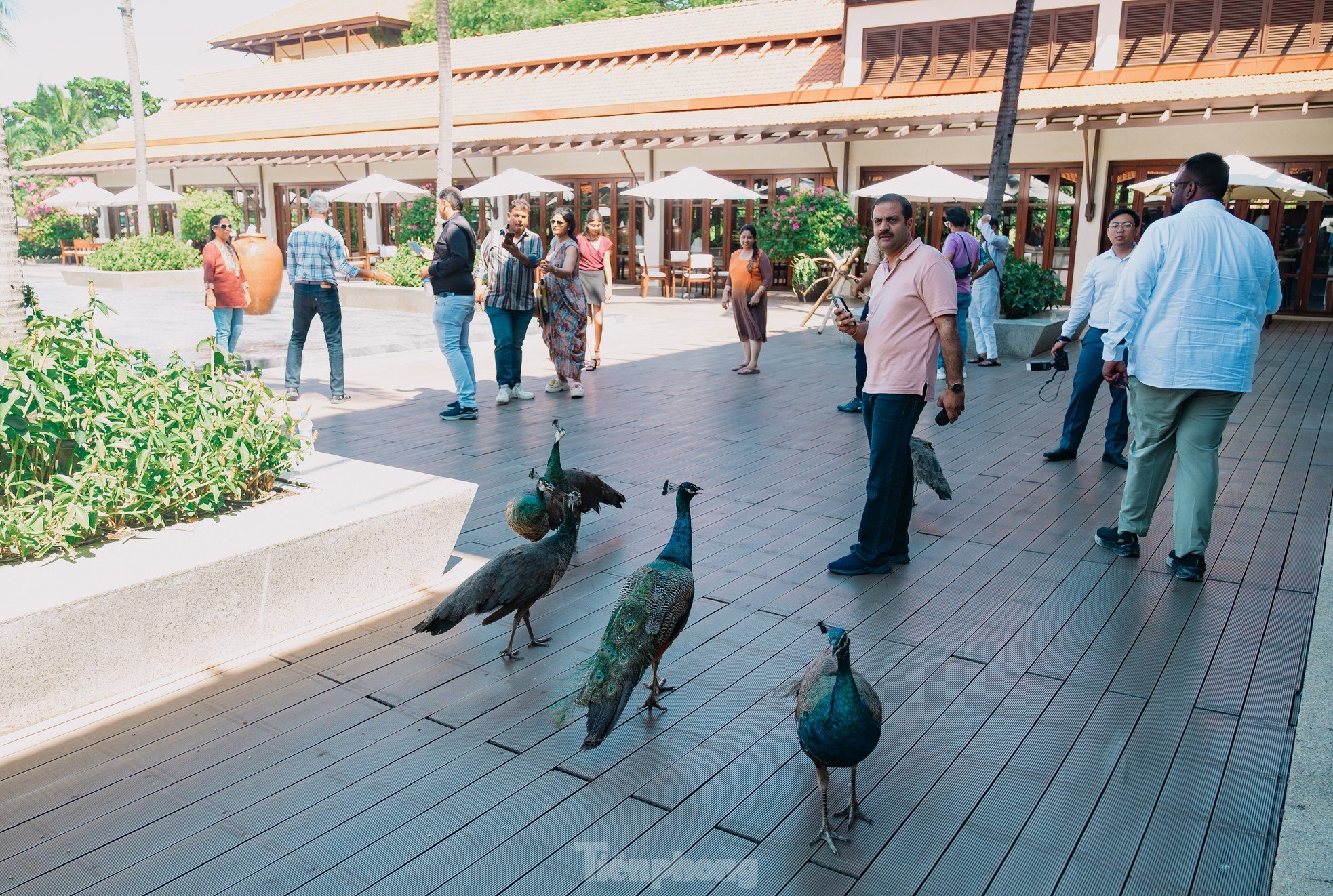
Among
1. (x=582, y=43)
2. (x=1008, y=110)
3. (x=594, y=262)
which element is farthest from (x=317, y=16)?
(x=594, y=262)

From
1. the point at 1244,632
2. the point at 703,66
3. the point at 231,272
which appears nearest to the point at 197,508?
the point at 1244,632

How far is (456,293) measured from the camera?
27.5ft

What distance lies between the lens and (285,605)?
13.3ft

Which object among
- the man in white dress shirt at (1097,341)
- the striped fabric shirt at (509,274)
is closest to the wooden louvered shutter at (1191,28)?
the man in white dress shirt at (1097,341)

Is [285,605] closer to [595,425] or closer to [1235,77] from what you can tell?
[595,425]

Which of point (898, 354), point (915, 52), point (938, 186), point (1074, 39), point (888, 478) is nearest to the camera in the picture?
point (898, 354)

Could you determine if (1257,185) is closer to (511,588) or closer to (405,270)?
(511,588)

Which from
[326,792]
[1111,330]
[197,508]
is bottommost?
[326,792]

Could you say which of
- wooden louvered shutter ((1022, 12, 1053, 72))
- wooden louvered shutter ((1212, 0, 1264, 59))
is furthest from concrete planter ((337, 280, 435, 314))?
wooden louvered shutter ((1212, 0, 1264, 59))

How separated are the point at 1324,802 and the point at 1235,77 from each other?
1844 centimetres

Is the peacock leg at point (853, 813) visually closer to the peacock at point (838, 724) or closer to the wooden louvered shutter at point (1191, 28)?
the peacock at point (838, 724)

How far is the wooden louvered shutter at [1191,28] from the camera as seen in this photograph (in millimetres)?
18047

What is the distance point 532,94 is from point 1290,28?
1726 centimetres

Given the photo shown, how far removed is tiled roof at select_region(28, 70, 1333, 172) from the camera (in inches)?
650
